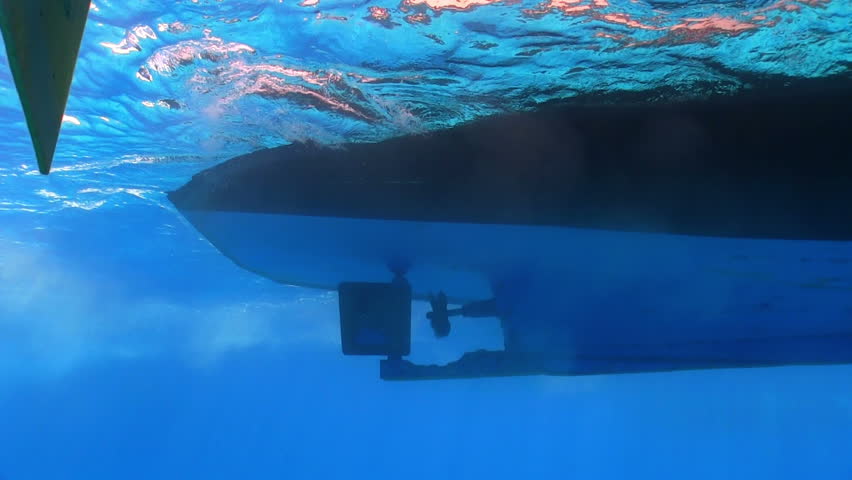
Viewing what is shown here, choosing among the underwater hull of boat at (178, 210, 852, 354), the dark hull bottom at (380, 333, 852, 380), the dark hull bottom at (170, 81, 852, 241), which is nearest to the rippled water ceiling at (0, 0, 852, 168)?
the dark hull bottom at (170, 81, 852, 241)

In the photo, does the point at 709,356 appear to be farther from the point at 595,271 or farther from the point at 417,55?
the point at 417,55

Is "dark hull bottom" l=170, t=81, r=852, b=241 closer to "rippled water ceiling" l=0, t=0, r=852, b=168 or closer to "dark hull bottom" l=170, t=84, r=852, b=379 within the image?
"dark hull bottom" l=170, t=84, r=852, b=379

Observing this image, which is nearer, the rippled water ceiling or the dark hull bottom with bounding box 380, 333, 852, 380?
the rippled water ceiling

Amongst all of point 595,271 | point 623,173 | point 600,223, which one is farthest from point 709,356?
point 623,173

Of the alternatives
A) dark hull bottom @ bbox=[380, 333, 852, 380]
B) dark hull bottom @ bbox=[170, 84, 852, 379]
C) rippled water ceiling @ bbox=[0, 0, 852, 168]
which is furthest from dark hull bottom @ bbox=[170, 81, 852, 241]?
dark hull bottom @ bbox=[380, 333, 852, 380]

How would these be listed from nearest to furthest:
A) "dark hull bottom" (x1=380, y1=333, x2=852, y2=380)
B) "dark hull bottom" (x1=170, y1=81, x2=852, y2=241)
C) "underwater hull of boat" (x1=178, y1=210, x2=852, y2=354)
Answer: "dark hull bottom" (x1=170, y1=81, x2=852, y2=241)
"underwater hull of boat" (x1=178, y1=210, x2=852, y2=354)
"dark hull bottom" (x1=380, y1=333, x2=852, y2=380)

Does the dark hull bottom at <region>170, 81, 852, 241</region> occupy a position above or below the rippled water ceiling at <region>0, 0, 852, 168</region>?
below

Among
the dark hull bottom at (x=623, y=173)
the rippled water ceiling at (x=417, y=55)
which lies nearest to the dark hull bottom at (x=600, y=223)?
the dark hull bottom at (x=623, y=173)

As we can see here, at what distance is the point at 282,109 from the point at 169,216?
868 centimetres

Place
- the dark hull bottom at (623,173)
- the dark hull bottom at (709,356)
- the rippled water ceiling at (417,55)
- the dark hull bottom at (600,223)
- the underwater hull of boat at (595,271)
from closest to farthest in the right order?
the rippled water ceiling at (417,55)
the dark hull bottom at (623,173)
the dark hull bottom at (600,223)
the underwater hull of boat at (595,271)
the dark hull bottom at (709,356)

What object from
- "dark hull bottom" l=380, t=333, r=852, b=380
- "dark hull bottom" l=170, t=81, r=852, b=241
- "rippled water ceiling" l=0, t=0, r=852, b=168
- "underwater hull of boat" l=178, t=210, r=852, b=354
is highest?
"rippled water ceiling" l=0, t=0, r=852, b=168

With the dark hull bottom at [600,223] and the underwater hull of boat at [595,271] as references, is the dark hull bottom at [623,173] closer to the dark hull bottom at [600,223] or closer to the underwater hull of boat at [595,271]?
the dark hull bottom at [600,223]

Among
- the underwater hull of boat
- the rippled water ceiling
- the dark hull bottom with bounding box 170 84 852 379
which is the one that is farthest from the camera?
the underwater hull of boat

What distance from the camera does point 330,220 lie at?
627 cm
